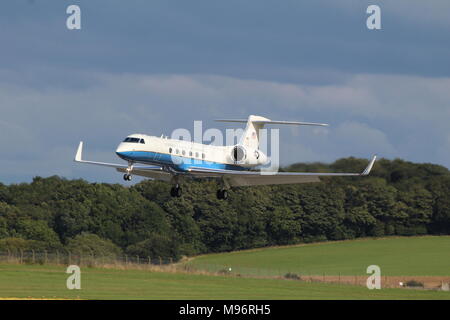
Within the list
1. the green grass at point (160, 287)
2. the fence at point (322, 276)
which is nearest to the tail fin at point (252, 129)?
the green grass at point (160, 287)

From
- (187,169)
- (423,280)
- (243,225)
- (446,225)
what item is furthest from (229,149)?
(446,225)

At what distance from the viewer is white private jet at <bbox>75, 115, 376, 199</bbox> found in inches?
2058

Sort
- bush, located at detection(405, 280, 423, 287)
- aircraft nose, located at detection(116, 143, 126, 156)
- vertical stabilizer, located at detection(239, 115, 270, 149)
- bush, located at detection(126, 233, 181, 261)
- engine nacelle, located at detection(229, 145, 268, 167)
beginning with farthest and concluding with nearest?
bush, located at detection(126, 233, 181, 261) < bush, located at detection(405, 280, 423, 287) < vertical stabilizer, located at detection(239, 115, 270, 149) < engine nacelle, located at detection(229, 145, 268, 167) < aircraft nose, located at detection(116, 143, 126, 156)

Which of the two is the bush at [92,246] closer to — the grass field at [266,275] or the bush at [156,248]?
the bush at [156,248]

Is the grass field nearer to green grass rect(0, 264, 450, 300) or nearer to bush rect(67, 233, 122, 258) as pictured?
green grass rect(0, 264, 450, 300)

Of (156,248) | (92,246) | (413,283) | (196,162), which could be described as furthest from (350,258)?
(196,162)

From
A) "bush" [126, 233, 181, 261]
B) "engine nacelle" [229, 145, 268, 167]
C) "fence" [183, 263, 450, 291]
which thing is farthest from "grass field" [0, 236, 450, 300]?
"engine nacelle" [229, 145, 268, 167]

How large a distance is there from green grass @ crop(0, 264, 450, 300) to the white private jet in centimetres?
682

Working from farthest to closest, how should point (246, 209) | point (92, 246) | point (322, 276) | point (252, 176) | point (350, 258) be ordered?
1. point (246, 209)
2. point (350, 258)
3. point (92, 246)
4. point (322, 276)
5. point (252, 176)

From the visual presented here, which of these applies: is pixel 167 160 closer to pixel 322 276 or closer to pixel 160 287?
pixel 160 287

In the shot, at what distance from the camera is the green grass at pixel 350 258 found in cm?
10400

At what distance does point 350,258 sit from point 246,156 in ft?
179

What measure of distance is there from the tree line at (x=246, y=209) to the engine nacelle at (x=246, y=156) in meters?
53.6

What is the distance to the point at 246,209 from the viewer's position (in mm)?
121188
